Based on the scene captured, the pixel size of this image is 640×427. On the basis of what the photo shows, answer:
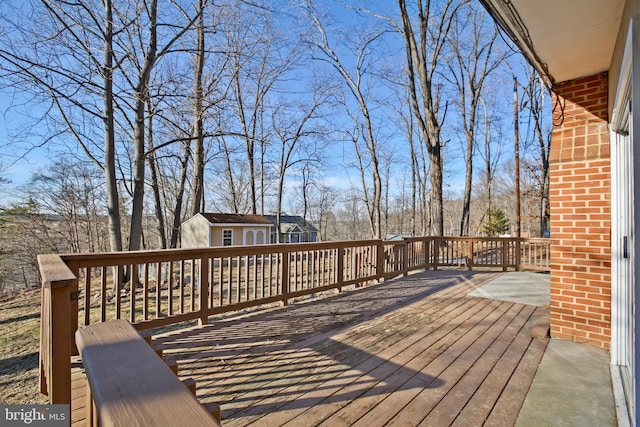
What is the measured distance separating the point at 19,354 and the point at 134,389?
5595 mm

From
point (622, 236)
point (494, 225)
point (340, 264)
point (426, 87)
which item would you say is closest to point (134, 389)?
point (622, 236)

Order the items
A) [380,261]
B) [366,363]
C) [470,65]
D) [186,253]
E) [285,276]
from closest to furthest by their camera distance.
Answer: [366,363] < [186,253] < [285,276] < [380,261] < [470,65]

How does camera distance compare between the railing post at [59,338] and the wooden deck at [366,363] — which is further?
the wooden deck at [366,363]

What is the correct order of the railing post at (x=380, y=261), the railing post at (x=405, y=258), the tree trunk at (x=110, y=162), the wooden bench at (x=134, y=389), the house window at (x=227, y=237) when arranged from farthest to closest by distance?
the house window at (x=227, y=237)
the tree trunk at (x=110, y=162)
the railing post at (x=405, y=258)
the railing post at (x=380, y=261)
the wooden bench at (x=134, y=389)

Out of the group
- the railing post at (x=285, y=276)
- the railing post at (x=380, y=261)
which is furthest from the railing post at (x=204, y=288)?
the railing post at (x=380, y=261)

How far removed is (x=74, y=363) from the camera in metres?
2.50

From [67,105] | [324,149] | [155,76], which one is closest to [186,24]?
[155,76]

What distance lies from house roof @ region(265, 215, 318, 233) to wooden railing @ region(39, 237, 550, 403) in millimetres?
16134

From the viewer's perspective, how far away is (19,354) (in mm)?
4387

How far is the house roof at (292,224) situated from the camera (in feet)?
83.9

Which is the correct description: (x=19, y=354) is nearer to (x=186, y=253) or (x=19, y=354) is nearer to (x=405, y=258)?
(x=186, y=253)

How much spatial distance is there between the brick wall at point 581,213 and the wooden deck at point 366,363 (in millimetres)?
431

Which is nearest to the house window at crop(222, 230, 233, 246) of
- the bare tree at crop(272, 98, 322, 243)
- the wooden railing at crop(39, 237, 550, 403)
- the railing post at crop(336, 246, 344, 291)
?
the bare tree at crop(272, 98, 322, 243)

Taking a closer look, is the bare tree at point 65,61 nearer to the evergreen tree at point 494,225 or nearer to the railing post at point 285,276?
the railing post at point 285,276
